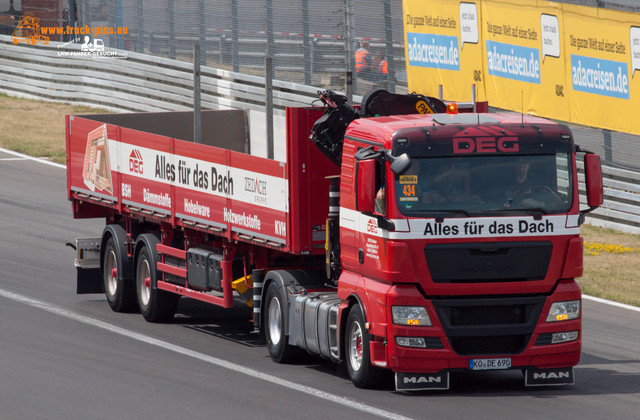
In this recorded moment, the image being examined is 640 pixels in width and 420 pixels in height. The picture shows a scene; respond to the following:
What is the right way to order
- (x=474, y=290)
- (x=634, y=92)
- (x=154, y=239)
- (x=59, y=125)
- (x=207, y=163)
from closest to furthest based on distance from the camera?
(x=474, y=290), (x=207, y=163), (x=154, y=239), (x=634, y=92), (x=59, y=125)

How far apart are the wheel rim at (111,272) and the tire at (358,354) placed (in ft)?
18.2

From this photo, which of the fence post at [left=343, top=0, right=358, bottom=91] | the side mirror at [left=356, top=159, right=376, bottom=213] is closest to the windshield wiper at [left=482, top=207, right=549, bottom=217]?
the side mirror at [left=356, top=159, right=376, bottom=213]

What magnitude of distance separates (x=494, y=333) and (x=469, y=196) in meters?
1.24

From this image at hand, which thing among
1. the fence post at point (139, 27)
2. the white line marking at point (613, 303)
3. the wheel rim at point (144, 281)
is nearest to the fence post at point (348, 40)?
the fence post at point (139, 27)

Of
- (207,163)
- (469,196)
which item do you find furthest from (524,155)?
→ (207,163)

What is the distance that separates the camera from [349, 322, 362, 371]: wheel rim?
11.5 meters

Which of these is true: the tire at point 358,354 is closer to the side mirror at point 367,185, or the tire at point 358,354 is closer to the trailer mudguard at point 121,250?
the side mirror at point 367,185

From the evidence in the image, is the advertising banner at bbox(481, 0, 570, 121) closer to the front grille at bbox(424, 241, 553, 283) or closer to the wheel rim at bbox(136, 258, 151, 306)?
the wheel rim at bbox(136, 258, 151, 306)

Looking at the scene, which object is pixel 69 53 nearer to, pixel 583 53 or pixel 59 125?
pixel 59 125

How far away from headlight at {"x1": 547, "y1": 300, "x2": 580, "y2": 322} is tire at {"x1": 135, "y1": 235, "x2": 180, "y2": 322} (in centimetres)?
588

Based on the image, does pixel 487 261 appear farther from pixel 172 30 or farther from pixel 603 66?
pixel 172 30

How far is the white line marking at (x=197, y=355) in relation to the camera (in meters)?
10.7

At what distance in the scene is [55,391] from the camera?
11.2m

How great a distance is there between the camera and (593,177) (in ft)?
36.6
